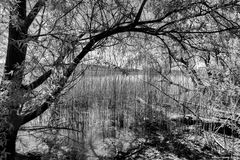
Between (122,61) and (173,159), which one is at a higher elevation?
(122,61)

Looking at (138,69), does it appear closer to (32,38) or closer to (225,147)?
(225,147)

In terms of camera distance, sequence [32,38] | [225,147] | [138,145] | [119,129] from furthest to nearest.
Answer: [119,129] → [138,145] → [225,147] → [32,38]

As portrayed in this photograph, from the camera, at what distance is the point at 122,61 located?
77.3 inches

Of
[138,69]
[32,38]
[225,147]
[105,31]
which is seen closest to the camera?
[32,38]

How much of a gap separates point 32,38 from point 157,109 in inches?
77.7

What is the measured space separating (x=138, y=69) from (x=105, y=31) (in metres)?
1.01

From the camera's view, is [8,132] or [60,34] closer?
[60,34]

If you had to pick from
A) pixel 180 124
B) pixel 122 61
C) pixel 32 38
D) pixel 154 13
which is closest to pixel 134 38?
pixel 122 61

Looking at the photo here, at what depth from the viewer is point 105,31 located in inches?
52.4

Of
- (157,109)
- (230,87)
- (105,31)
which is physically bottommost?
(157,109)

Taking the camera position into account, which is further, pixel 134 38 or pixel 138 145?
pixel 138 145

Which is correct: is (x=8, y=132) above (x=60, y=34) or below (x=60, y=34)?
below

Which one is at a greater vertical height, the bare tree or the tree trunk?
the bare tree

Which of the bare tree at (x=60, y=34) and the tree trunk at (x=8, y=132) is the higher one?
the bare tree at (x=60, y=34)
